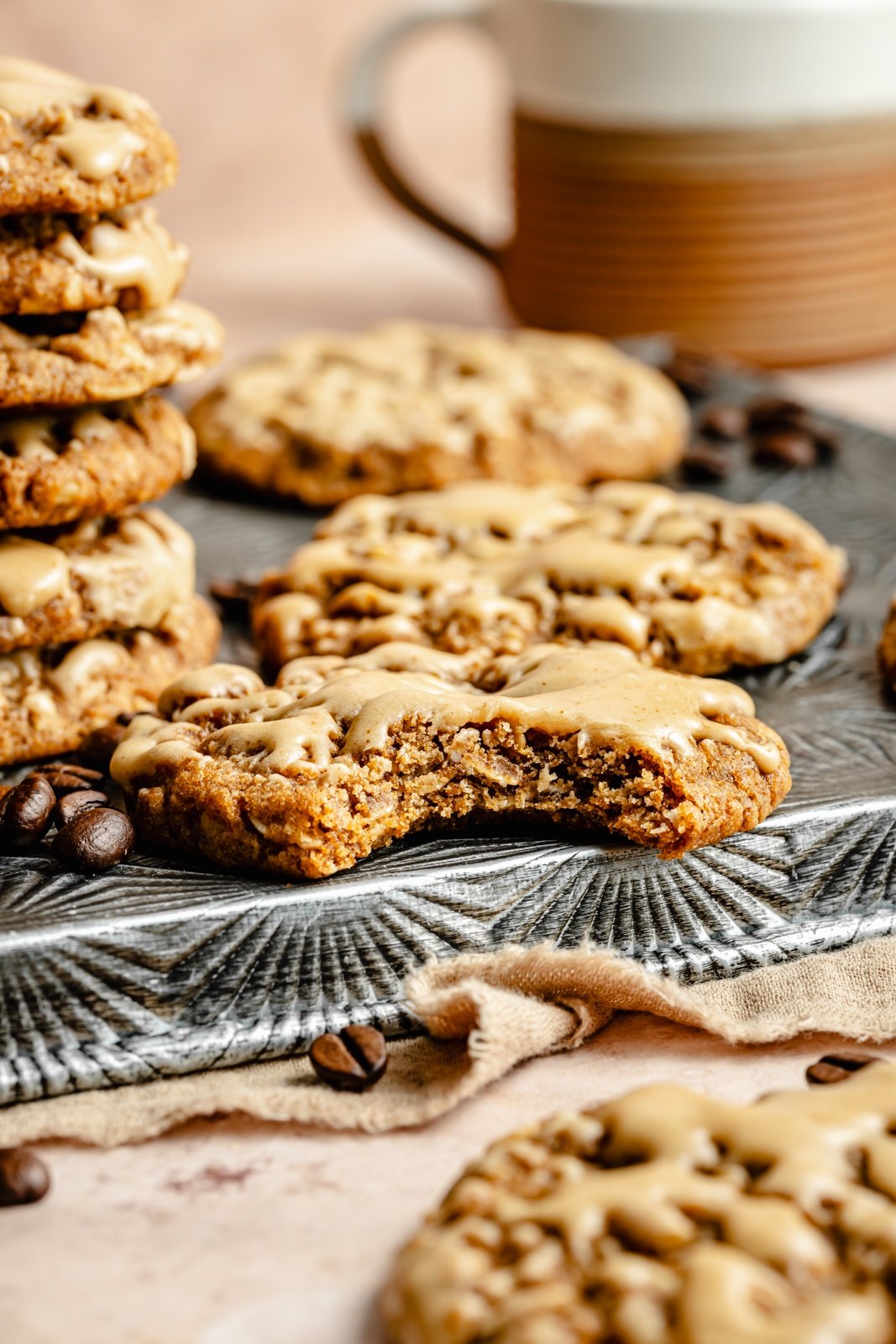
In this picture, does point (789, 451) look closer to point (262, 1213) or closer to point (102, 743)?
point (102, 743)

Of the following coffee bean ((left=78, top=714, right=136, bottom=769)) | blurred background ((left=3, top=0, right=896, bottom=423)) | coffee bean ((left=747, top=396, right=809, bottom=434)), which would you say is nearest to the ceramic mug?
coffee bean ((left=747, top=396, right=809, bottom=434))

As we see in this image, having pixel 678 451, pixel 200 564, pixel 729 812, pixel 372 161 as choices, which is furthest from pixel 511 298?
pixel 729 812

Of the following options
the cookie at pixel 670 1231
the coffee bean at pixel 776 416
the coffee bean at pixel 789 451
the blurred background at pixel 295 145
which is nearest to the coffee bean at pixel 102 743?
the cookie at pixel 670 1231

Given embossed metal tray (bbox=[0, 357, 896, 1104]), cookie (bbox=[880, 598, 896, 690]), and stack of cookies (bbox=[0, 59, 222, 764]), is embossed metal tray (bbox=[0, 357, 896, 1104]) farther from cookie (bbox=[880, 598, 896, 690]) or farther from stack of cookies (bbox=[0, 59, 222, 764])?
stack of cookies (bbox=[0, 59, 222, 764])

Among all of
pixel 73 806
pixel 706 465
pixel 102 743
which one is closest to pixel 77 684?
pixel 102 743

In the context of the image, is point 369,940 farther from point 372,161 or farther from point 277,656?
point 372,161

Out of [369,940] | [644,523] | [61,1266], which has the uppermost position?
[644,523]
